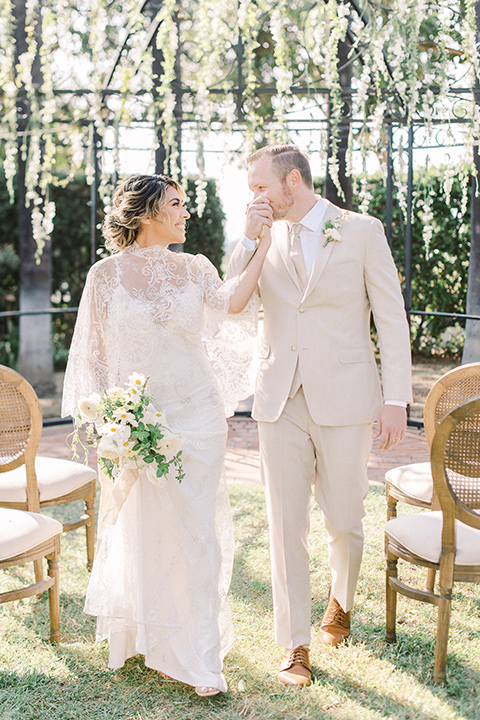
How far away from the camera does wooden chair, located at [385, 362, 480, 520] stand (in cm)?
346

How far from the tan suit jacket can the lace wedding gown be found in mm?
Answer: 270

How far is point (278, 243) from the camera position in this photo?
304 cm

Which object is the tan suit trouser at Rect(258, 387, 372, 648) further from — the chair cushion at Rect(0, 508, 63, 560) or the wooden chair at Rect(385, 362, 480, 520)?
the chair cushion at Rect(0, 508, 63, 560)

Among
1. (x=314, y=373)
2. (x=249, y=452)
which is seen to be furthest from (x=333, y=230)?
(x=249, y=452)

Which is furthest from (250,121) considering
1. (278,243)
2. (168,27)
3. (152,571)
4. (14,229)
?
(14,229)

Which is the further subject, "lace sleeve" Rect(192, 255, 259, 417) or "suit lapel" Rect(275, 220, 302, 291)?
"lace sleeve" Rect(192, 255, 259, 417)

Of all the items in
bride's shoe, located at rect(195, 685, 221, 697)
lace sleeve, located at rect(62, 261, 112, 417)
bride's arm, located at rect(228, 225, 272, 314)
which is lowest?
bride's shoe, located at rect(195, 685, 221, 697)

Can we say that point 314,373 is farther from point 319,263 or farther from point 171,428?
point 171,428

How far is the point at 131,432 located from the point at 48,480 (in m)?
1.24

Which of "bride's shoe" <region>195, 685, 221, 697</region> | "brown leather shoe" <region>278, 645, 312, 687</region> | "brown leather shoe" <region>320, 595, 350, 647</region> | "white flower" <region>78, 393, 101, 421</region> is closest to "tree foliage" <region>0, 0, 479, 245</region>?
"white flower" <region>78, 393, 101, 421</region>

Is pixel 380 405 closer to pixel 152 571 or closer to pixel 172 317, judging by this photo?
pixel 172 317

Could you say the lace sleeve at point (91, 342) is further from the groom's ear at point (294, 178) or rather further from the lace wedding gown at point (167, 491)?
the groom's ear at point (294, 178)

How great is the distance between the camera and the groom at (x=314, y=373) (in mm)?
2891

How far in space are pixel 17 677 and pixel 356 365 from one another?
1866 millimetres
